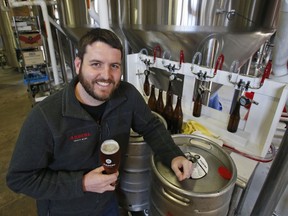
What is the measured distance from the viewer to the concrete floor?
147cm

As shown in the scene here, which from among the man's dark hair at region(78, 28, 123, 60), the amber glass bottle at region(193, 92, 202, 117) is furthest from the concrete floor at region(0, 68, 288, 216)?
the man's dark hair at region(78, 28, 123, 60)

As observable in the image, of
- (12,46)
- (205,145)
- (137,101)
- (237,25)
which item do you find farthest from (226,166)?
(12,46)

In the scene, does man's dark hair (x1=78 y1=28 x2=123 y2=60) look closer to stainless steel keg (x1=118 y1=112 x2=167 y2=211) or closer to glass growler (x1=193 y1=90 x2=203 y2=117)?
stainless steel keg (x1=118 y1=112 x2=167 y2=211)

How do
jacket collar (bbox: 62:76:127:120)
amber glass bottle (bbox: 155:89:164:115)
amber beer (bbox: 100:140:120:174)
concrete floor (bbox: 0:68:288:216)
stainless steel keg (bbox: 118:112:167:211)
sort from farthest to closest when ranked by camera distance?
concrete floor (bbox: 0:68:288:216) → amber glass bottle (bbox: 155:89:164:115) → stainless steel keg (bbox: 118:112:167:211) → jacket collar (bbox: 62:76:127:120) → amber beer (bbox: 100:140:120:174)

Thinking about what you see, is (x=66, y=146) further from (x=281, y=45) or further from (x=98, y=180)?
(x=281, y=45)

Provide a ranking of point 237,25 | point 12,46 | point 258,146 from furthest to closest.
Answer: point 12,46 < point 237,25 < point 258,146

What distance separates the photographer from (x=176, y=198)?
2.31 feet

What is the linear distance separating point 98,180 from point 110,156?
0.43 ft

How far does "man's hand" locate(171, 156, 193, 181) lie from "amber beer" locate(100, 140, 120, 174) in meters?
0.25

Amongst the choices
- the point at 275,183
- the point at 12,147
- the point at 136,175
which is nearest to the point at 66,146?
the point at 136,175

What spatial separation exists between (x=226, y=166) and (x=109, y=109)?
55 centimetres

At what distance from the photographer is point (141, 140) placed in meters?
1.01

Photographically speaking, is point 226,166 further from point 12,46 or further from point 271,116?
point 12,46

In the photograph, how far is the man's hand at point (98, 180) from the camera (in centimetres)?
66
